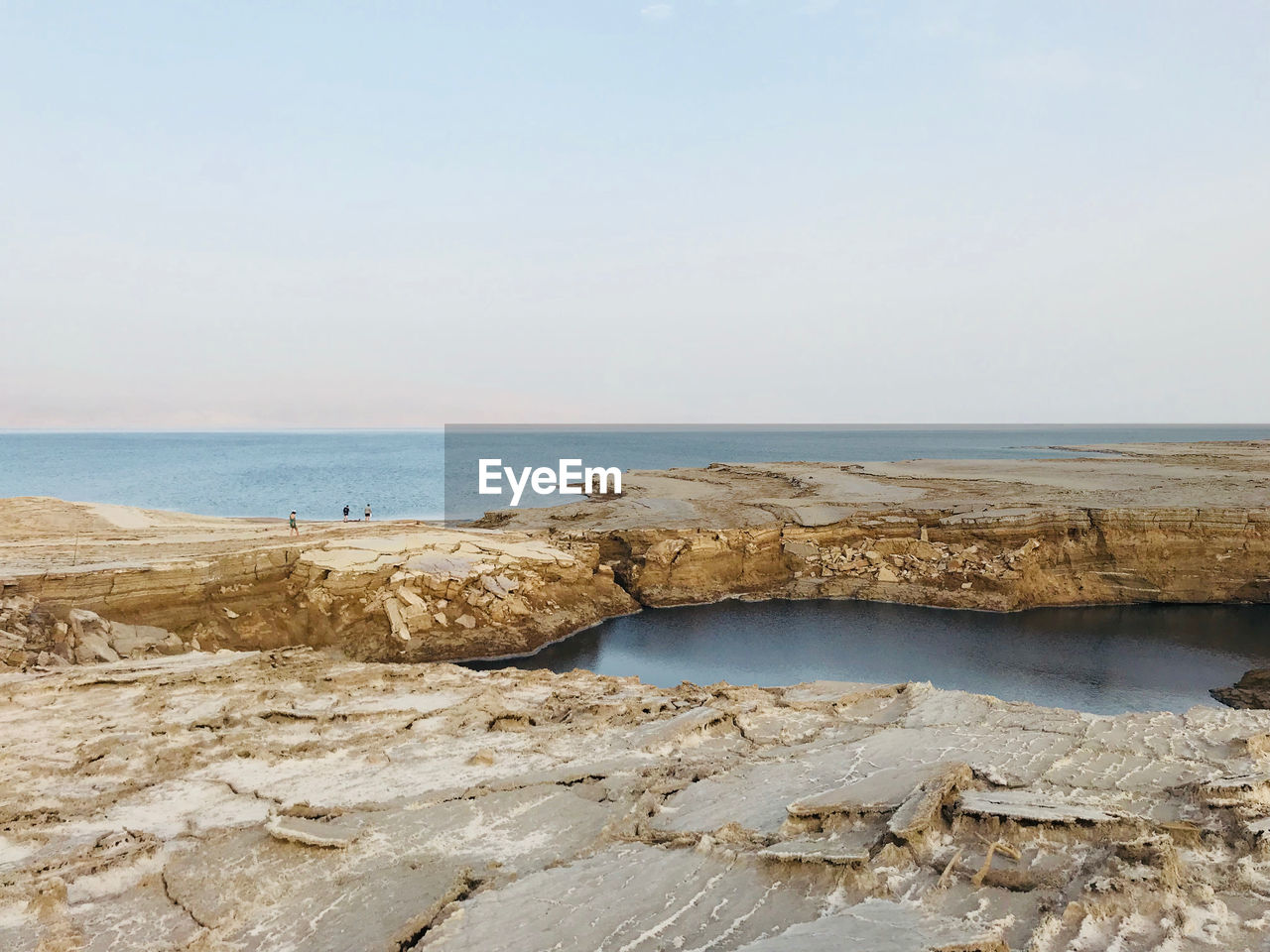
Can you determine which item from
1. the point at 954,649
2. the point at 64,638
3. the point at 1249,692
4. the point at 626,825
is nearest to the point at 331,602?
the point at 64,638

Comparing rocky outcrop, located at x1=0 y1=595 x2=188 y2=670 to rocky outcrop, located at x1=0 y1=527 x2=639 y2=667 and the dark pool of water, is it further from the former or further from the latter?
the dark pool of water

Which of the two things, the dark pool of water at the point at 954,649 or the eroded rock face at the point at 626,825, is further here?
the dark pool of water at the point at 954,649

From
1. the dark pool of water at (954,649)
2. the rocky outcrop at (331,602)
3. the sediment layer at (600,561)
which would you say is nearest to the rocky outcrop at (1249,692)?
the dark pool of water at (954,649)

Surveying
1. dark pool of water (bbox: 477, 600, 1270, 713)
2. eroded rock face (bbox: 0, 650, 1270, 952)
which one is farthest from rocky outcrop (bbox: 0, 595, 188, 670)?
dark pool of water (bbox: 477, 600, 1270, 713)

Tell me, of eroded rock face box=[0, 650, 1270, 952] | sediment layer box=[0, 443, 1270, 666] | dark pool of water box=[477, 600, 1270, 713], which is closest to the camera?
eroded rock face box=[0, 650, 1270, 952]

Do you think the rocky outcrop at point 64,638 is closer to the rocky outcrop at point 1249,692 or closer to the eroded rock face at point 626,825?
the eroded rock face at point 626,825

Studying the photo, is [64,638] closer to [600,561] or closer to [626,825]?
[626,825]

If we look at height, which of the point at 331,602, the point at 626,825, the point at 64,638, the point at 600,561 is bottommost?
the point at 600,561
